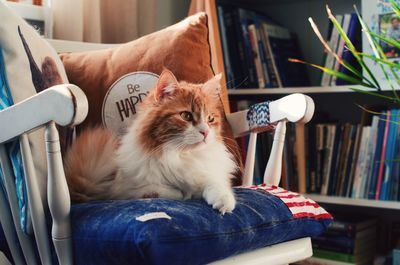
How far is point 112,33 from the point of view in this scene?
74.6 inches

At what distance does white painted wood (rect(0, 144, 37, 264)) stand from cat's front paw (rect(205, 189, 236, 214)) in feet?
1.06

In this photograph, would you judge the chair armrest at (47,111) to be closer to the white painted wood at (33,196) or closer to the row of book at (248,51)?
the white painted wood at (33,196)

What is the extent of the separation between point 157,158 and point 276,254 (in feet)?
0.96

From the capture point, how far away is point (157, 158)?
1.10 m

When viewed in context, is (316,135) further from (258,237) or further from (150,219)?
(150,219)

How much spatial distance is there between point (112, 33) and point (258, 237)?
3.55 ft

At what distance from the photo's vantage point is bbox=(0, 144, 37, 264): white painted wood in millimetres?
982

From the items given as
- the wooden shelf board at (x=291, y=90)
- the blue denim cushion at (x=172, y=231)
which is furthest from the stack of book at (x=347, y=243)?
the blue denim cushion at (x=172, y=231)

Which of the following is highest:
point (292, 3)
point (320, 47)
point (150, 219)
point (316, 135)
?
point (292, 3)

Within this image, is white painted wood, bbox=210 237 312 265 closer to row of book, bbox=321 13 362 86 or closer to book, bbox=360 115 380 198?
book, bbox=360 115 380 198

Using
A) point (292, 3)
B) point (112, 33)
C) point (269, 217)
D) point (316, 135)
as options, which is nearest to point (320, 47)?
point (292, 3)

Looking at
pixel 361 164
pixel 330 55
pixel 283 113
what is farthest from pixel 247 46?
pixel 283 113

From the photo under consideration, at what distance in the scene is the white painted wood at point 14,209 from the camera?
0.98m

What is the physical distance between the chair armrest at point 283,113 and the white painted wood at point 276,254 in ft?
0.86
